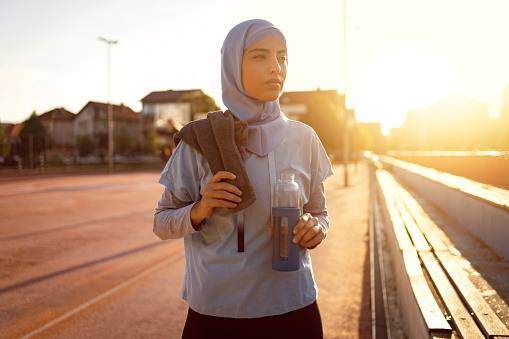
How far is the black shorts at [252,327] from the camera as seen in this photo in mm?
1671

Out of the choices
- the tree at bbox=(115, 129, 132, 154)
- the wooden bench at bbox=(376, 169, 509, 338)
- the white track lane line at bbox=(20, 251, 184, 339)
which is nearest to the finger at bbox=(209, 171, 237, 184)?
the wooden bench at bbox=(376, 169, 509, 338)

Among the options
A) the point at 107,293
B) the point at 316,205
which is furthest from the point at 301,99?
the point at 316,205

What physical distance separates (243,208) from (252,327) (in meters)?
0.49

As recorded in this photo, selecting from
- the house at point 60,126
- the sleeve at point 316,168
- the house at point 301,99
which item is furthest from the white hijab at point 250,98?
the house at point 301,99

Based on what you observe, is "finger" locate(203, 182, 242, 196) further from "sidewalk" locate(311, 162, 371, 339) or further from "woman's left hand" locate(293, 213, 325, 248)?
→ "sidewalk" locate(311, 162, 371, 339)

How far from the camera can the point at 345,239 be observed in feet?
28.8

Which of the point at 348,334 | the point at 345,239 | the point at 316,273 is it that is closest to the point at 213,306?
the point at 348,334

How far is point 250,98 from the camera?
179 centimetres

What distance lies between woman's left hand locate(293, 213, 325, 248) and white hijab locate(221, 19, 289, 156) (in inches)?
12.6

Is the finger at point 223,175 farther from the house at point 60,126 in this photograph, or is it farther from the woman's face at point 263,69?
the house at point 60,126

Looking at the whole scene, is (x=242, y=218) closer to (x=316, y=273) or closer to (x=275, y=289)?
(x=275, y=289)

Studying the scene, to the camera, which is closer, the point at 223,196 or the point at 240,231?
the point at 223,196

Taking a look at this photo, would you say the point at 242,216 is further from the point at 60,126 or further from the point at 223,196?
the point at 60,126

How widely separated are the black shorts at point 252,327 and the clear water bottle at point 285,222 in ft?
0.86
